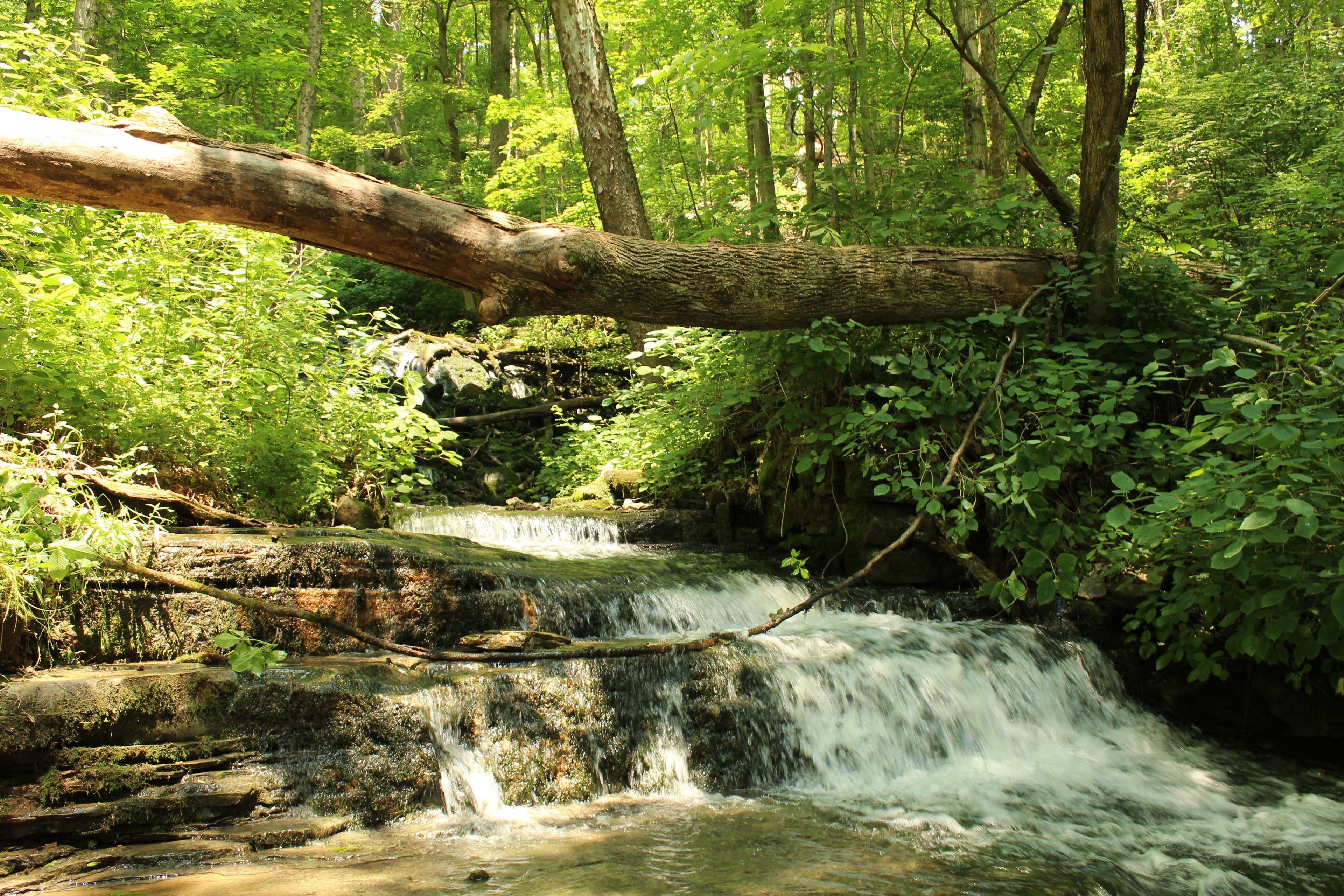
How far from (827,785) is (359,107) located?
74.9 ft

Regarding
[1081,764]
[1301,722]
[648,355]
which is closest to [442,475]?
[648,355]

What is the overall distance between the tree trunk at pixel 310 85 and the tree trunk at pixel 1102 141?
1138cm

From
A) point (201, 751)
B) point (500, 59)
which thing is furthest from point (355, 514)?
point (500, 59)

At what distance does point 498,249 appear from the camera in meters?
4.64

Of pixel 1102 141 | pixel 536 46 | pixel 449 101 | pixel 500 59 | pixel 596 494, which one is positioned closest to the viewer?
pixel 1102 141

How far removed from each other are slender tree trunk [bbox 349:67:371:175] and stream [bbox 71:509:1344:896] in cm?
1848

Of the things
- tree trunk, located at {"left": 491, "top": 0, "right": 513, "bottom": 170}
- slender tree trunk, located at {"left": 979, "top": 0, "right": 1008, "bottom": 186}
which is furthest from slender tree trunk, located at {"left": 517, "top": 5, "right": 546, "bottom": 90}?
slender tree trunk, located at {"left": 979, "top": 0, "right": 1008, "bottom": 186}

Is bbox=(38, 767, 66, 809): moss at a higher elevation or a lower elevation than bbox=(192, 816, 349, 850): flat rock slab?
higher

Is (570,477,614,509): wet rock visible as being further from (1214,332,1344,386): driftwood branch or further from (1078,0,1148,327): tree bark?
(1214,332,1344,386): driftwood branch

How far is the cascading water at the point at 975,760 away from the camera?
3.58 metres

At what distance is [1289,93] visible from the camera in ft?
41.5

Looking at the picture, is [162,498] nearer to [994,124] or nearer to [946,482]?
[946,482]

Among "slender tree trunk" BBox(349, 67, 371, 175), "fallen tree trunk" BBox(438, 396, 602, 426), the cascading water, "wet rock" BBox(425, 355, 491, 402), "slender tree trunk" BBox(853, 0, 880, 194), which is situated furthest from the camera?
"slender tree trunk" BBox(349, 67, 371, 175)

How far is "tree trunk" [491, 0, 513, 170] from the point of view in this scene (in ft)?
66.6
